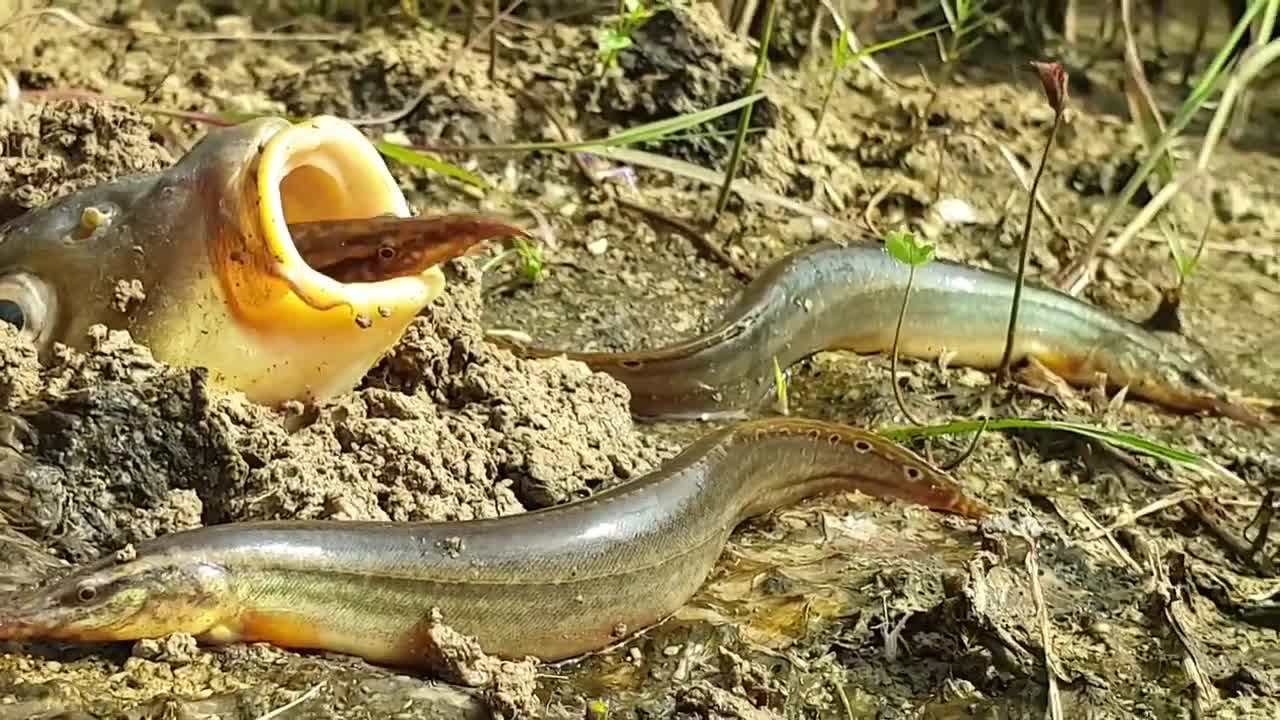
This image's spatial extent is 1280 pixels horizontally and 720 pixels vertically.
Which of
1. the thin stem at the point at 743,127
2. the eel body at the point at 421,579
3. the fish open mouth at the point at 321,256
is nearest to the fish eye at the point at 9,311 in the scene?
the fish open mouth at the point at 321,256

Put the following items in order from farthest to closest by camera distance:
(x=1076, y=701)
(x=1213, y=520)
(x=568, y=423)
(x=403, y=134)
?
(x=403, y=134) < (x=1213, y=520) < (x=568, y=423) < (x=1076, y=701)

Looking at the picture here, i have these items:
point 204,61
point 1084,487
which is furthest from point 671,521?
point 204,61

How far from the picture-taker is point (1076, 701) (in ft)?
9.41

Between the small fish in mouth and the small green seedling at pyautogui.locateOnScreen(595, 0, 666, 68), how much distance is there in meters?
1.64

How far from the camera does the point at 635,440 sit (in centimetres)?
333

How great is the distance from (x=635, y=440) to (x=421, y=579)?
2.77ft

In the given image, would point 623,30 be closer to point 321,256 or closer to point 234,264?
point 321,256

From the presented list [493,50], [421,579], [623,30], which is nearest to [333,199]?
[421,579]

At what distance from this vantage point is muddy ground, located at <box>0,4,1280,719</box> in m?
2.68

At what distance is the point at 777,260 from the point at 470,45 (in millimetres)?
1360

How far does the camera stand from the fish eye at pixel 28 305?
282 cm

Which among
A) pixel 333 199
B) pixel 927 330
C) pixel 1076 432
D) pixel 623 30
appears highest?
pixel 333 199

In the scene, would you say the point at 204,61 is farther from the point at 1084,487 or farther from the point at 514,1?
the point at 1084,487

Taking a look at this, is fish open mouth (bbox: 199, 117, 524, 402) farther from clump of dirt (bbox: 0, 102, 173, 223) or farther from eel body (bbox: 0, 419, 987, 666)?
clump of dirt (bbox: 0, 102, 173, 223)
